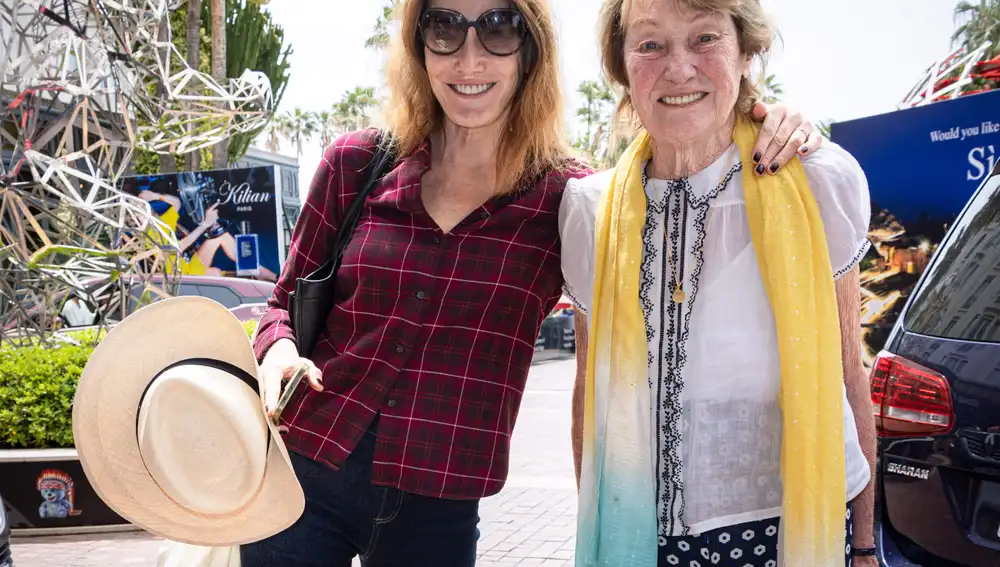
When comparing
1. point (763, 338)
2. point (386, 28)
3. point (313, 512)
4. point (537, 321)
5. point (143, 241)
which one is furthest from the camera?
point (143, 241)

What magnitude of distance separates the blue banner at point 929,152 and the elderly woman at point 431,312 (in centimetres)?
644

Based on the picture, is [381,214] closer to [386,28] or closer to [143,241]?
[386,28]

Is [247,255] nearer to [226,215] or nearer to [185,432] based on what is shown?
[226,215]

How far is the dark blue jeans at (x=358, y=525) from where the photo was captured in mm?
2072

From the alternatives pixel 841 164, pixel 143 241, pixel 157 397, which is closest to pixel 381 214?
pixel 157 397

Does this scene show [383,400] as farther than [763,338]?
Yes

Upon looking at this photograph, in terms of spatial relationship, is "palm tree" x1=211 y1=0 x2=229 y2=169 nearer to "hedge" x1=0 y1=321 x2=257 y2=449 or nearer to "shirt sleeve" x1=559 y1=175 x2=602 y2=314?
"hedge" x1=0 y1=321 x2=257 y2=449

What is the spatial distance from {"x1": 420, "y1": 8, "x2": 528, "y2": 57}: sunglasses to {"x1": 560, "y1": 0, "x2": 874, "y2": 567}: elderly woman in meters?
0.31

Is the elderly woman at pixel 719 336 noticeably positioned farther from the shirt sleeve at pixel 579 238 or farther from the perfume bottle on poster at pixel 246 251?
the perfume bottle on poster at pixel 246 251

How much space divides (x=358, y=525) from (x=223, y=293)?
12497mm

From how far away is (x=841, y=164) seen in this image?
6.34 feet

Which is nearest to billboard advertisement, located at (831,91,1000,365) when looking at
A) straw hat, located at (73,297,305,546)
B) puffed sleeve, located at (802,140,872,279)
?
puffed sleeve, located at (802,140,872,279)

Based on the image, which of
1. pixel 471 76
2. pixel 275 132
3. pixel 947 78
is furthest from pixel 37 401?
pixel 275 132

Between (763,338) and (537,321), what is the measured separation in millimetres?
569
